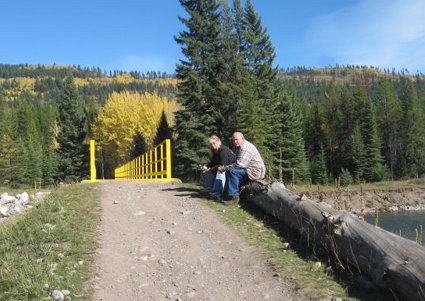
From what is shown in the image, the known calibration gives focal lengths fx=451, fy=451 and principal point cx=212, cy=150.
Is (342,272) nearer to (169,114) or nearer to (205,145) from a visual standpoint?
(205,145)

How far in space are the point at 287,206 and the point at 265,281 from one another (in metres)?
2.21

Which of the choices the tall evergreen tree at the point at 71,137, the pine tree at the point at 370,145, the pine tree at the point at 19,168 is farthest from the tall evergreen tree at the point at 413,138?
the pine tree at the point at 19,168

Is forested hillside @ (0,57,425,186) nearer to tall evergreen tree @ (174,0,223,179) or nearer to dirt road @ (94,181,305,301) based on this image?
tall evergreen tree @ (174,0,223,179)

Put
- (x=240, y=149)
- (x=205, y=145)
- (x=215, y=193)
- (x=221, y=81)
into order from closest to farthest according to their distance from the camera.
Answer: (x=240, y=149)
(x=215, y=193)
(x=205, y=145)
(x=221, y=81)

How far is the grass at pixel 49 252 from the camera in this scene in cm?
489

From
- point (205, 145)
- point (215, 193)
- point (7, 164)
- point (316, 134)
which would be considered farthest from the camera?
point (316, 134)

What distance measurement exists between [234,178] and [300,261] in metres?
3.76

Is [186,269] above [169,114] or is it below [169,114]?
below

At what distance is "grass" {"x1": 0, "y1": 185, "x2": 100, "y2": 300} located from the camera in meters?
4.89

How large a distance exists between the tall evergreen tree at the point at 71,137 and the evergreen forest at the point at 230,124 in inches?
4.7

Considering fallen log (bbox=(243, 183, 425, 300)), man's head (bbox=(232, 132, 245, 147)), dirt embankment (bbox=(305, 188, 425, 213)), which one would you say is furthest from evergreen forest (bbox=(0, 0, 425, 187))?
fallen log (bbox=(243, 183, 425, 300))

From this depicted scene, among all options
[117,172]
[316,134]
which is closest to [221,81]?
[117,172]

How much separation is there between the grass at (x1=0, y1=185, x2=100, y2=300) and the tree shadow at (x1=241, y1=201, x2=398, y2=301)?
2815 millimetres

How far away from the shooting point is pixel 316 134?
2940 inches
